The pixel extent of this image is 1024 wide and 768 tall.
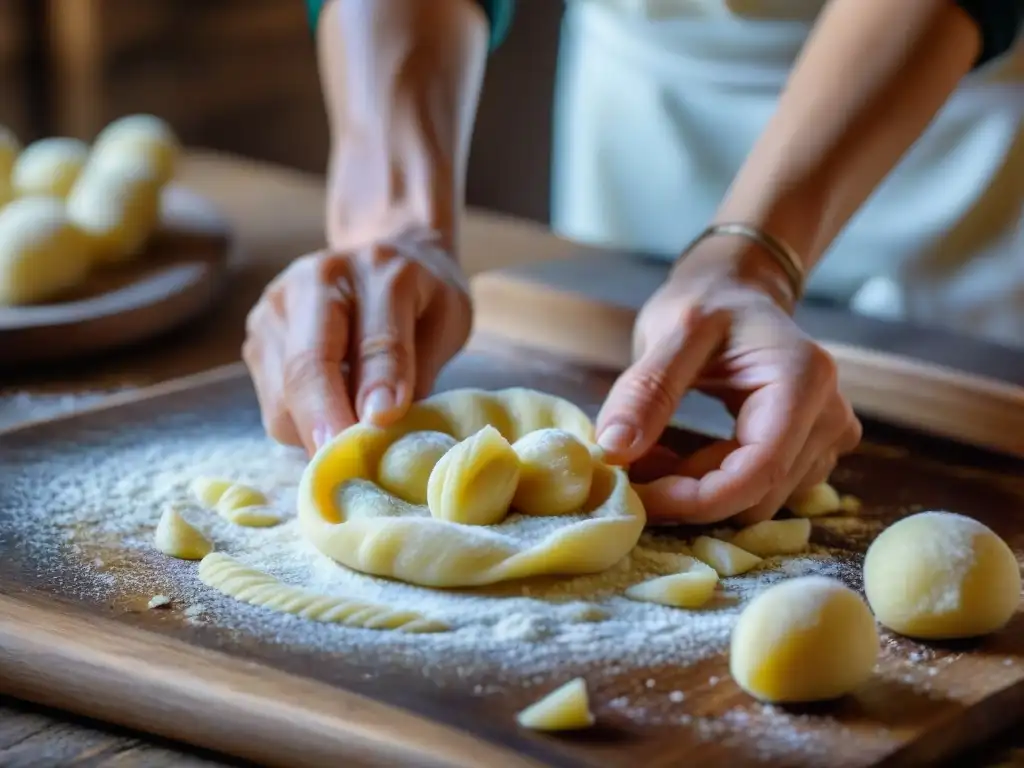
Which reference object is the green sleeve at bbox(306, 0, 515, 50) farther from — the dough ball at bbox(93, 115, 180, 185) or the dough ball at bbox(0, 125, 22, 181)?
the dough ball at bbox(0, 125, 22, 181)

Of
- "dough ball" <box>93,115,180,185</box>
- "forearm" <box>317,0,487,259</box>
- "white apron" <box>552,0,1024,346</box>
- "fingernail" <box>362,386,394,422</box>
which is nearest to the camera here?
"fingernail" <box>362,386,394,422</box>

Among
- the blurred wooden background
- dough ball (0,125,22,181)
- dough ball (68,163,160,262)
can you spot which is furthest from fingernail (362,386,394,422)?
the blurred wooden background

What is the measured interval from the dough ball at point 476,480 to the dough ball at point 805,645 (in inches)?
10.3

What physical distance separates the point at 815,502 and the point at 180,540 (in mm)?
600

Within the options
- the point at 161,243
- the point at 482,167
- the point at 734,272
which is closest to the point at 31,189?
the point at 161,243

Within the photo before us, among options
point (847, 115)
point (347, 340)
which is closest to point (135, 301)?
point (347, 340)

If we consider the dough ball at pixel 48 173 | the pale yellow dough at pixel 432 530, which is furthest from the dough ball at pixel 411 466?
the dough ball at pixel 48 173

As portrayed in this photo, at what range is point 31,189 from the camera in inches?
85.2

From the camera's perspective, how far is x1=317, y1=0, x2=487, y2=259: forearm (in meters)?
1.74

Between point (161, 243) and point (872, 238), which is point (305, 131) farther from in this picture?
point (872, 238)

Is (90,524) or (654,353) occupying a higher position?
(654,353)

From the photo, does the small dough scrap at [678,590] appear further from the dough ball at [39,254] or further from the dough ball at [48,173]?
the dough ball at [48,173]

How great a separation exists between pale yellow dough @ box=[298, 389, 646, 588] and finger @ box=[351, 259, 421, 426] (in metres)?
0.02

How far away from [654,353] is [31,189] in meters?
1.24
